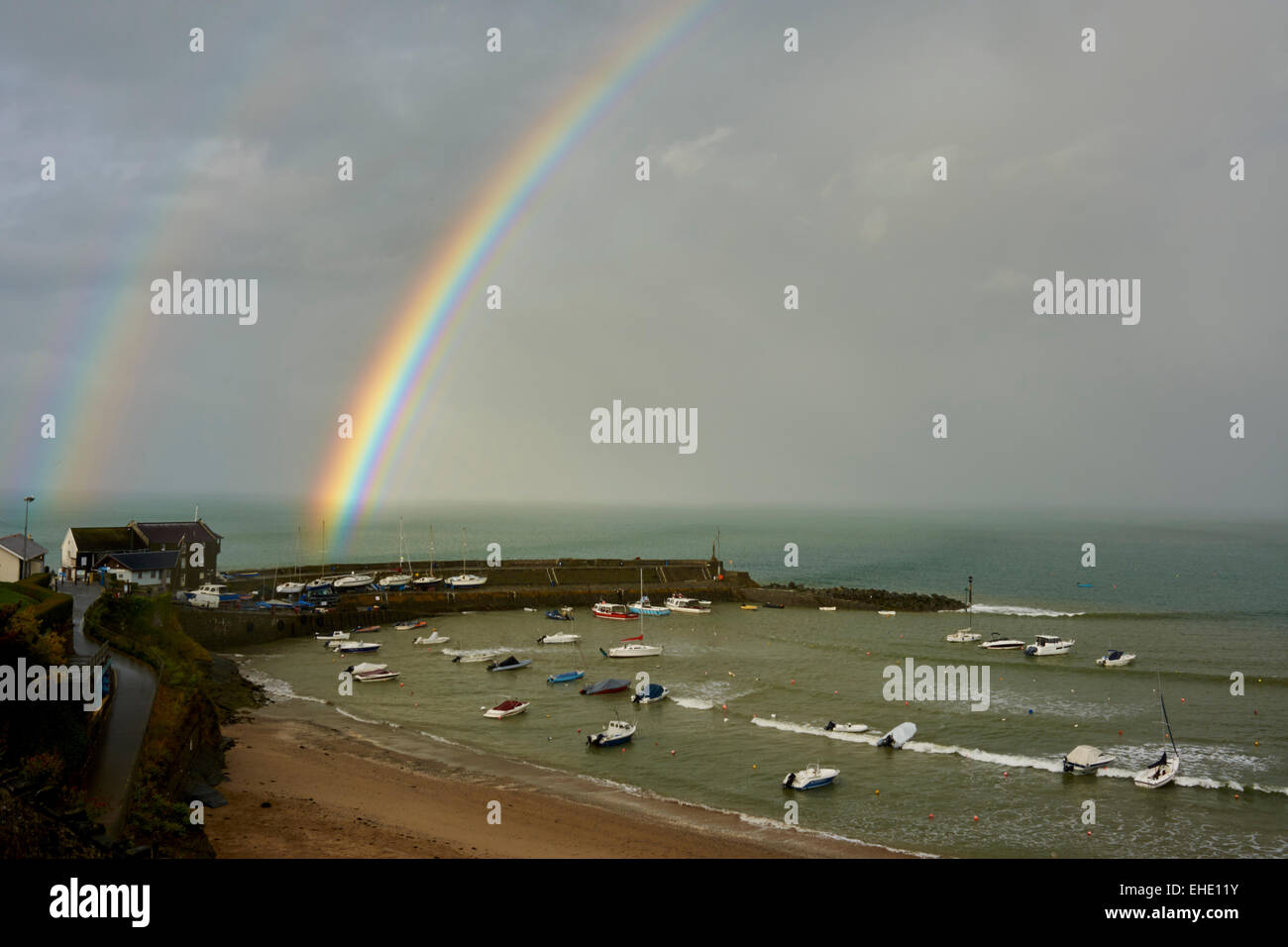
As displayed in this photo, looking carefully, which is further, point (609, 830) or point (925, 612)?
point (925, 612)

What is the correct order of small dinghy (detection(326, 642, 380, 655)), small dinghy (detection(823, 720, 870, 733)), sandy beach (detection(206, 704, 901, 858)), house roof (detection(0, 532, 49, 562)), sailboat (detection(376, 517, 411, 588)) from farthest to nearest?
sailboat (detection(376, 517, 411, 588))
small dinghy (detection(326, 642, 380, 655))
house roof (detection(0, 532, 49, 562))
small dinghy (detection(823, 720, 870, 733))
sandy beach (detection(206, 704, 901, 858))

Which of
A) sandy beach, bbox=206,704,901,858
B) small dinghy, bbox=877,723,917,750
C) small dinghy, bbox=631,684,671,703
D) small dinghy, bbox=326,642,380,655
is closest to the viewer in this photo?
sandy beach, bbox=206,704,901,858

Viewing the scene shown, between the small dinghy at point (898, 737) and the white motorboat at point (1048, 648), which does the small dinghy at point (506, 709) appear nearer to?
the small dinghy at point (898, 737)

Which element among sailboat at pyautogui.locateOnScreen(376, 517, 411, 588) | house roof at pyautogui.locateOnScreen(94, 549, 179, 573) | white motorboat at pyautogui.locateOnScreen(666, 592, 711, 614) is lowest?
white motorboat at pyautogui.locateOnScreen(666, 592, 711, 614)

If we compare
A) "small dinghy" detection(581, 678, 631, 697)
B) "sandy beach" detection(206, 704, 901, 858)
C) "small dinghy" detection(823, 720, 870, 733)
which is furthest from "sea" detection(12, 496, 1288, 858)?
"sandy beach" detection(206, 704, 901, 858)

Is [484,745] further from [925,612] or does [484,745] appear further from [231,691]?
[925,612]

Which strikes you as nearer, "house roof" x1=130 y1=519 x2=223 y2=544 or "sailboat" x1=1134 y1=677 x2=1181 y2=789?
"sailboat" x1=1134 y1=677 x2=1181 y2=789

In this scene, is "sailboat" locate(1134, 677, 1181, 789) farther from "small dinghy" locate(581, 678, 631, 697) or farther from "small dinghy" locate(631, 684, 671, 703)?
"small dinghy" locate(581, 678, 631, 697)
